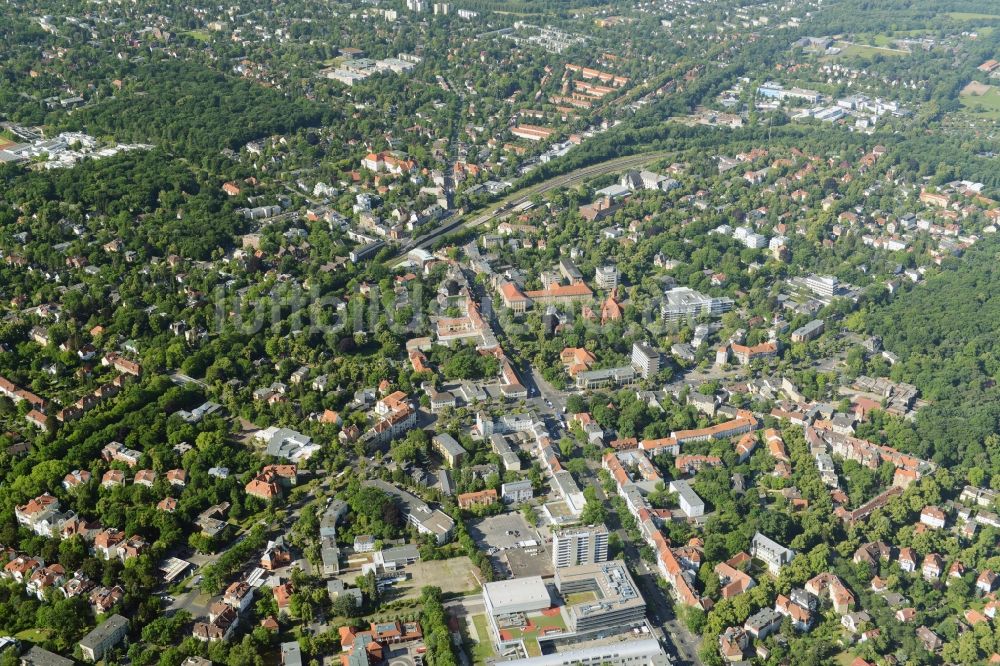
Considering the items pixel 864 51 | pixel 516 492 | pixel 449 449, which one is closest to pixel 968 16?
pixel 864 51

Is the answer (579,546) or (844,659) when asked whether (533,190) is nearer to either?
(579,546)

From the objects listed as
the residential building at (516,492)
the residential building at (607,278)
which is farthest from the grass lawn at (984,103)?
the residential building at (516,492)

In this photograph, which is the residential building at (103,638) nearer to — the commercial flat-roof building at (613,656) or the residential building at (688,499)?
the commercial flat-roof building at (613,656)

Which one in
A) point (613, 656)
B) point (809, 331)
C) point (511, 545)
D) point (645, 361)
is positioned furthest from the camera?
point (809, 331)

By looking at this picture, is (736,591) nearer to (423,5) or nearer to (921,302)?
(921,302)

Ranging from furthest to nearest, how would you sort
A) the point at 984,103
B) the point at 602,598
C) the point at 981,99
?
the point at 981,99
the point at 984,103
the point at 602,598

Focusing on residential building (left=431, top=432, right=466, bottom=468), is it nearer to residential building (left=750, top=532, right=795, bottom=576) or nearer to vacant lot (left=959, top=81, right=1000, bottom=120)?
residential building (left=750, top=532, right=795, bottom=576)
